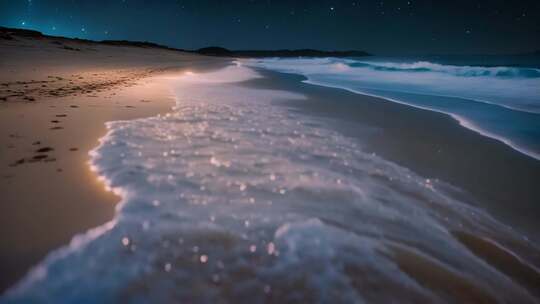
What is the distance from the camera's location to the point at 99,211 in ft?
6.90

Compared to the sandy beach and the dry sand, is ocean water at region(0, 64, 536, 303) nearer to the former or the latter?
the sandy beach

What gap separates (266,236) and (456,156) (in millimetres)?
2811

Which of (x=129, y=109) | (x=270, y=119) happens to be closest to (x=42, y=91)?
Answer: (x=129, y=109)

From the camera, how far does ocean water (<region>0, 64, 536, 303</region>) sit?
153cm

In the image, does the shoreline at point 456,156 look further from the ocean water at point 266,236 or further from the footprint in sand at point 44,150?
the footprint in sand at point 44,150

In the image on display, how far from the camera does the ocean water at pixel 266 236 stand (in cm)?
153

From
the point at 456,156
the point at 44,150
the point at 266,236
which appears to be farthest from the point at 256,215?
the point at 456,156

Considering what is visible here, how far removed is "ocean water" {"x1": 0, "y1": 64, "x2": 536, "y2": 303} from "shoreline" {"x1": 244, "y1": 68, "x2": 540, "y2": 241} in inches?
9.2

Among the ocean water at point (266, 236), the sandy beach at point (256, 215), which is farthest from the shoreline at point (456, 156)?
the ocean water at point (266, 236)

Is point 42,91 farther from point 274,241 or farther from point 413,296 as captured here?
point 413,296

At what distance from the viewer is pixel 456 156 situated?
12.3 feet

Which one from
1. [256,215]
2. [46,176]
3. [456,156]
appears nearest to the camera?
[256,215]

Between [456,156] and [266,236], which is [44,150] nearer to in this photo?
[266,236]

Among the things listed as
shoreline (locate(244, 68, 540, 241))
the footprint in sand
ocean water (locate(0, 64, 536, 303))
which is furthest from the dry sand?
shoreline (locate(244, 68, 540, 241))
